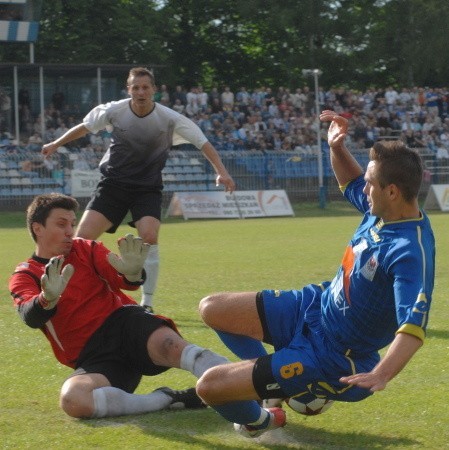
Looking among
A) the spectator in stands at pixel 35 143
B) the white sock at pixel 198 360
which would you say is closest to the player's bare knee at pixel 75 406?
the white sock at pixel 198 360

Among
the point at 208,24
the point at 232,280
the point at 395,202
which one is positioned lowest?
the point at 232,280

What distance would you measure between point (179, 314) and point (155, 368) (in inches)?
143

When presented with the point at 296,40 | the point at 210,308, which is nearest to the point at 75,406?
the point at 210,308

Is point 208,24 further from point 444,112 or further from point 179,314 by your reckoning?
point 179,314

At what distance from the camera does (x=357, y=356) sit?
4.86 metres

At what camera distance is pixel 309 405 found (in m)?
5.15

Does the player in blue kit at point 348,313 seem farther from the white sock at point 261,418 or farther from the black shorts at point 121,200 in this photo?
the black shorts at point 121,200

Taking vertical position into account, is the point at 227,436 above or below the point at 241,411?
below

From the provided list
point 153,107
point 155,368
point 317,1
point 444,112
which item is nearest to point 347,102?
point 444,112

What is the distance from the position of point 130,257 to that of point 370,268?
1331mm

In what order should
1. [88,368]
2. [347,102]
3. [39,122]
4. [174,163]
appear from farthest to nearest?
[347,102] → [39,122] → [174,163] → [88,368]

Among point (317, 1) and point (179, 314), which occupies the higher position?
point (317, 1)

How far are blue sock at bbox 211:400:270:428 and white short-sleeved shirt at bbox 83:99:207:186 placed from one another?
185 inches

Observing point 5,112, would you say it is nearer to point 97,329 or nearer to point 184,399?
point 97,329
